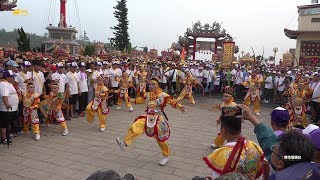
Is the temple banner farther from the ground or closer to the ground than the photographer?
farther from the ground

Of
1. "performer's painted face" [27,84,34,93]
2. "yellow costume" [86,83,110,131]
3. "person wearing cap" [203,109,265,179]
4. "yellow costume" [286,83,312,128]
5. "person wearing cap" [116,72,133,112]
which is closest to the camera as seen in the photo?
"person wearing cap" [203,109,265,179]

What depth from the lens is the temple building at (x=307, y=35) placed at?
25766 mm

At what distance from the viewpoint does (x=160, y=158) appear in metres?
6.62

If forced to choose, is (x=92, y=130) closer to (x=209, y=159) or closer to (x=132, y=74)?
(x=132, y=74)

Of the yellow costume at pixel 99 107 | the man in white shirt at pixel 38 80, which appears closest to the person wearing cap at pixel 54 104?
the man in white shirt at pixel 38 80

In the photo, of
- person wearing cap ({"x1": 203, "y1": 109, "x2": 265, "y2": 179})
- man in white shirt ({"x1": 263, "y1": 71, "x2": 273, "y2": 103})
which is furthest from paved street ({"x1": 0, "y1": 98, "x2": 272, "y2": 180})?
man in white shirt ({"x1": 263, "y1": 71, "x2": 273, "y2": 103})

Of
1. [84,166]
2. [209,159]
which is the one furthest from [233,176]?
[84,166]

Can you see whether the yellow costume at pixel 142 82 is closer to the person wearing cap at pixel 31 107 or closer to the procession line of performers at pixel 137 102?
the procession line of performers at pixel 137 102

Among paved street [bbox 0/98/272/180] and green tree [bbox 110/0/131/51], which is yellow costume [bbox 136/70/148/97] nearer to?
paved street [bbox 0/98/272/180]

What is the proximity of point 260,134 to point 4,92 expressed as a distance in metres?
5.50

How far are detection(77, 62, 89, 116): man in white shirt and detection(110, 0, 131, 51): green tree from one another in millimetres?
30407

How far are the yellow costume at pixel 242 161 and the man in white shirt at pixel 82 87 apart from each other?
7.83 meters

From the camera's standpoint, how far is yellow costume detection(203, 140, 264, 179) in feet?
9.69

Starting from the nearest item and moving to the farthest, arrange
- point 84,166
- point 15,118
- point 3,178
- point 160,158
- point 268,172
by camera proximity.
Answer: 1. point 268,172
2. point 3,178
3. point 84,166
4. point 160,158
5. point 15,118
